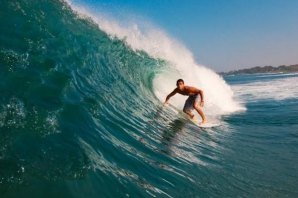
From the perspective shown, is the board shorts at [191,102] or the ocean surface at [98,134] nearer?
the ocean surface at [98,134]

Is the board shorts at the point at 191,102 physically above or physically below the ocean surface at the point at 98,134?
above

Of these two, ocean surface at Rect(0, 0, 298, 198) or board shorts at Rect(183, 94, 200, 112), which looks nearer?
ocean surface at Rect(0, 0, 298, 198)

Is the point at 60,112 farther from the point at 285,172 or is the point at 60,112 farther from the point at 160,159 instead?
the point at 285,172

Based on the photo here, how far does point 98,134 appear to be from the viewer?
650cm

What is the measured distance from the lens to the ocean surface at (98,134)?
15.5 feet

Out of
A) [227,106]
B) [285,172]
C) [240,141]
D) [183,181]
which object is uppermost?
[227,106]

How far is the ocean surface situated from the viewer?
15.5 ft

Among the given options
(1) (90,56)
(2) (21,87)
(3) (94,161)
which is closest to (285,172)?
(3) (94,161)

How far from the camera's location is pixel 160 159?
6.46 metres

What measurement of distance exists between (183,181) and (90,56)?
7.35m

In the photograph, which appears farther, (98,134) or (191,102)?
(191,102)

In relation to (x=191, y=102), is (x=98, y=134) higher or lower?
lower

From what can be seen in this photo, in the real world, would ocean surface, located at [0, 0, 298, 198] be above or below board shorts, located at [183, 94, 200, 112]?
below

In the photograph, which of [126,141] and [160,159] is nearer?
[160,159]
